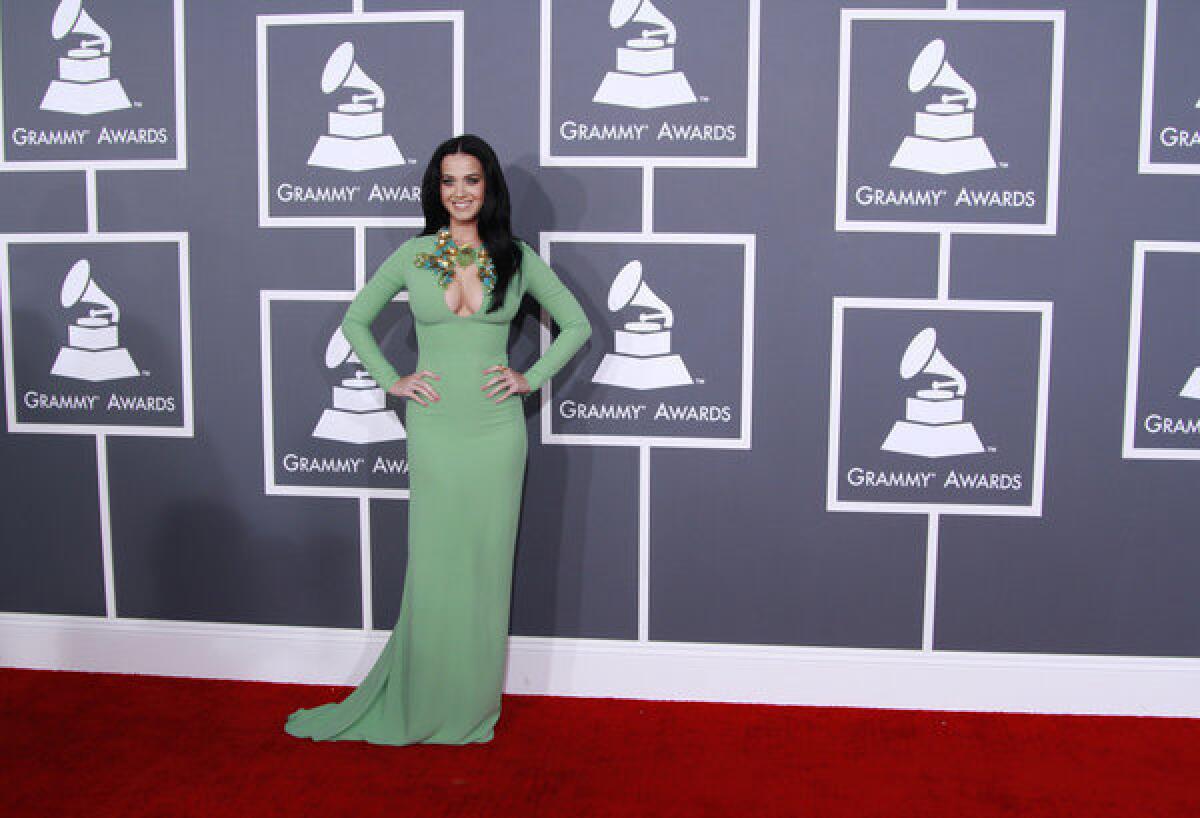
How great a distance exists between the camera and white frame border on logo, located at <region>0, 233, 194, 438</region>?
3531 mm

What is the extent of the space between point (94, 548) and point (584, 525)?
1.86 m

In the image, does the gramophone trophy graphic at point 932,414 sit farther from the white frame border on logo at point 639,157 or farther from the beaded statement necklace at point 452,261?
the beaded statement necklace at point 452,261

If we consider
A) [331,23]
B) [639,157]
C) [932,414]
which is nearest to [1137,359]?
[932,414]

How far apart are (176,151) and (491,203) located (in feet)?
4.28

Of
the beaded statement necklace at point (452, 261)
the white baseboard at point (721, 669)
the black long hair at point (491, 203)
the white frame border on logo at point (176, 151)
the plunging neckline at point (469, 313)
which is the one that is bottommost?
the white baseboard at point (721, 669)

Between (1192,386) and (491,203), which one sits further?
(1192,386)

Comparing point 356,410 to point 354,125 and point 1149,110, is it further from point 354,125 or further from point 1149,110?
point 1149,110

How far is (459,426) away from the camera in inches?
120

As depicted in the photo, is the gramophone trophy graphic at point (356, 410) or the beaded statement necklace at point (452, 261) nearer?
the beaded statement necklace at point (452, 261)

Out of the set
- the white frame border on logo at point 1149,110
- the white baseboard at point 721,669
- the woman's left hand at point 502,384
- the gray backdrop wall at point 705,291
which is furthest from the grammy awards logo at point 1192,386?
the woman's left hand at point 502,384

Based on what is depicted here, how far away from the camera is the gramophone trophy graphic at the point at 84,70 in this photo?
349cm

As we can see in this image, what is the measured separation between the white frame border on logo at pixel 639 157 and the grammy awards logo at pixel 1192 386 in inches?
64.0

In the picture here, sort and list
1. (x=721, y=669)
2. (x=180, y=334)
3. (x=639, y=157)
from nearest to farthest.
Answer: (x=639, y=157)
(x=721, y=669)
(x=180, y=334)

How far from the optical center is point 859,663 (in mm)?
3422
